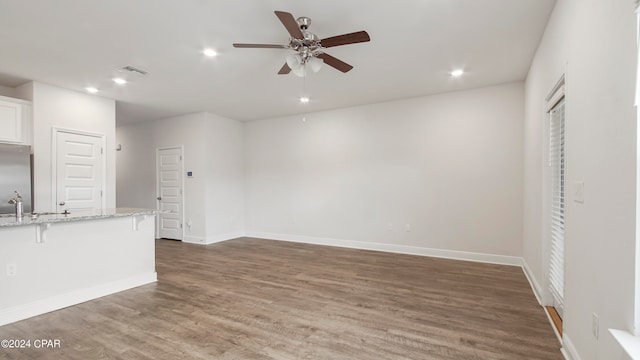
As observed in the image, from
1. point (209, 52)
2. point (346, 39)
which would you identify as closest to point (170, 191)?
point (209, 52)

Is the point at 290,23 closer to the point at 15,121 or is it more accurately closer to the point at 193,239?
the point at 15,121

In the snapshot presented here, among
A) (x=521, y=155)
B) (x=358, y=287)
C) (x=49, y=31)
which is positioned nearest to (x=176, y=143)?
(x=49, y=31)

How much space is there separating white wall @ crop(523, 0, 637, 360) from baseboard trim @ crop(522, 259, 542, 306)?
3.52ft

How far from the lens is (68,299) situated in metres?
3.09

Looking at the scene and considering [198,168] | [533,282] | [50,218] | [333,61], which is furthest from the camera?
[198,168]

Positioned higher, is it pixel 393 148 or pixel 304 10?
pixel 304 10

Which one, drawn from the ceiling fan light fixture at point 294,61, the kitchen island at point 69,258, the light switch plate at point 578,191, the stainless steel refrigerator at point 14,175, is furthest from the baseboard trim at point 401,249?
the stainless steel refrigerator at point 14,175

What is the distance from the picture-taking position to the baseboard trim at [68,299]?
8.98ft

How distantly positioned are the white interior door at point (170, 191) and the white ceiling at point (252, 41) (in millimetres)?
1857

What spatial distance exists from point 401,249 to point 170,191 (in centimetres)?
522

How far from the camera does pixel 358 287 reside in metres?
3.60

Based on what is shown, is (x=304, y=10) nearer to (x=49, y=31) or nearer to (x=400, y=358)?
(x=49, y=31)

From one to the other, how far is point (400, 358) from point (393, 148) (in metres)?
3.85

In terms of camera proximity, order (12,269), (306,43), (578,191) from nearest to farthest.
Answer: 1. (578,191)
2. (306,43)
3. (12,269)
